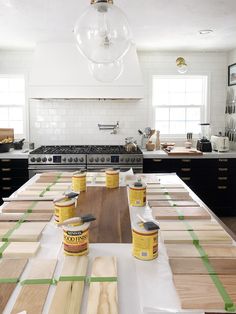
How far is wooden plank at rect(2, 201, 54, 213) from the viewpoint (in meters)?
1.86

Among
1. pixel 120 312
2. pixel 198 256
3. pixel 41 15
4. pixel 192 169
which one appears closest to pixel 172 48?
pixel 192 169

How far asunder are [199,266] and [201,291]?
0.58 ft

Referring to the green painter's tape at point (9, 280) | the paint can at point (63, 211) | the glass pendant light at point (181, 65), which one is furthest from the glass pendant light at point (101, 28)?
the glass pendant light at point (181, 65)

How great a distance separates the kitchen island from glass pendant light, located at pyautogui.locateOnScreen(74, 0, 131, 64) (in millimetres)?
932

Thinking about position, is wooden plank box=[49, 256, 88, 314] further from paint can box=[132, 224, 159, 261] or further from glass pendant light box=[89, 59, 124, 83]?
glass pendant light box=[89, 59, 124, 83]

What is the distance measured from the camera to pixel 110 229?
1644 mm

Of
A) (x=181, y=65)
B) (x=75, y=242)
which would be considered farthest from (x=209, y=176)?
(x=75, y=242)

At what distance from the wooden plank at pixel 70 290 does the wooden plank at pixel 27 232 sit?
0.29 m

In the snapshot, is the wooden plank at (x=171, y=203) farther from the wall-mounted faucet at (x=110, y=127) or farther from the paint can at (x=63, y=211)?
the wall-mounted faucet at (x=110, y=127)

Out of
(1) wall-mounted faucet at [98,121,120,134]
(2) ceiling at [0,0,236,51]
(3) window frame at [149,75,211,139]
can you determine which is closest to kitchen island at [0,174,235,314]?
(2) ceiling at [0,0,236,51]

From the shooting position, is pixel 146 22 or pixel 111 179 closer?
pixel 111 179

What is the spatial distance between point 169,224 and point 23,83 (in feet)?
13.3

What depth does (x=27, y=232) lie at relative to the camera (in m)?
1.54

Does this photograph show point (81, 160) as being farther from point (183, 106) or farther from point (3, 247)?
point (3, 247)
